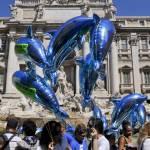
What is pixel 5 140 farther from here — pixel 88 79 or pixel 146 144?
pixel 88 79

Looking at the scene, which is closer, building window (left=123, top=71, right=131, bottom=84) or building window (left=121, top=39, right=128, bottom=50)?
building window (left=123, top=71, right=131, bottom=84)

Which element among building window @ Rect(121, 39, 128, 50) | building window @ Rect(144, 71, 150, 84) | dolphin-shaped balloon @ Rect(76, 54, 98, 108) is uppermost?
building window @ Rect(121, 39, 128, 50)

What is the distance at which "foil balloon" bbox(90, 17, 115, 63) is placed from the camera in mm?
11648

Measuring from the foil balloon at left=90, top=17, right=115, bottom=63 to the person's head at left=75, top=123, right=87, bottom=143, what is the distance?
18.4ft

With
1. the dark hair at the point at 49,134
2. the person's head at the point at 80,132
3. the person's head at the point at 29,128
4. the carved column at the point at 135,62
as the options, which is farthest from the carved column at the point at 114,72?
the dark hair at the point at 49,134

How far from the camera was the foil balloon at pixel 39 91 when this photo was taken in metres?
10.6

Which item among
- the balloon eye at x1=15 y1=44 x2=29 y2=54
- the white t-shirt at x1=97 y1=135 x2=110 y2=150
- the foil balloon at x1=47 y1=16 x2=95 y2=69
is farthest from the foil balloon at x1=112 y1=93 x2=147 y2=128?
the white t-shirt at x1=97 y1=135 x2=110 y2=150

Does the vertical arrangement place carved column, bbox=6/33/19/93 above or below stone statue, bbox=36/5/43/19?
below

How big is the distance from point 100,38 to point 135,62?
95.3 ft

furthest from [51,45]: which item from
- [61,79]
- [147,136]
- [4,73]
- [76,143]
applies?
[4,73]

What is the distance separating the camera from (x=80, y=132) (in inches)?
253

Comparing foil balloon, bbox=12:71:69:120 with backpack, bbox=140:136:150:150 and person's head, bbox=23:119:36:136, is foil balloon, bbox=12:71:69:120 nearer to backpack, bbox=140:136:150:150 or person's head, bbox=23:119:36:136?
person's head, bbox=23:119:36:136

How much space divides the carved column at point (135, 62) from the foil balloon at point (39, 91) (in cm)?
2888

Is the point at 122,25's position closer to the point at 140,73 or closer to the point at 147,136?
the point at 140,73
